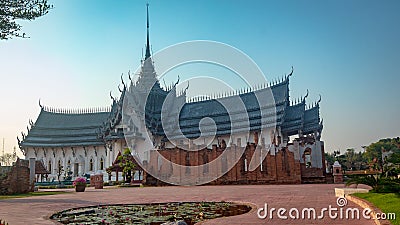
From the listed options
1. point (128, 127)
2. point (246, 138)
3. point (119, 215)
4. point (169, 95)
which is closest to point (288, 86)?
point (246, 138)

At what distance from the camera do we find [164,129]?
1864 inches

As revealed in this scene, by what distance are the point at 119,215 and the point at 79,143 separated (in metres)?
44.5

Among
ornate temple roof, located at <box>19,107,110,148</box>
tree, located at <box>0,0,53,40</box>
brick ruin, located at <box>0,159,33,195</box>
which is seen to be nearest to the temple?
ornate temple roof, located at <box>19,107,110,148</box>

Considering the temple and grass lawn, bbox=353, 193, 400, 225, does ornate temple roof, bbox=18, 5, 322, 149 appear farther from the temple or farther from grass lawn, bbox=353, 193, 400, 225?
grass lawn, bbox=353, 193, 400, 225

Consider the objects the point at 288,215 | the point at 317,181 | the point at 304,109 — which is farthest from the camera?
the point at 304,109

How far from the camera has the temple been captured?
32653 millimetres

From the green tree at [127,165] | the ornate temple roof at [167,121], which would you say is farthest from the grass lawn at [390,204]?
the ornate temple roof at [167,121]

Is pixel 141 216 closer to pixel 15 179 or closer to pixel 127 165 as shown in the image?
pixel 15 179

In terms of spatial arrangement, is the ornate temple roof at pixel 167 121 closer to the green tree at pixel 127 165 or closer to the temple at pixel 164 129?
the temple at pixel 164 129

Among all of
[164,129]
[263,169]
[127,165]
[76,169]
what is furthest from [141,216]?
[76,169]

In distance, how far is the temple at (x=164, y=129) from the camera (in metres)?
32.7

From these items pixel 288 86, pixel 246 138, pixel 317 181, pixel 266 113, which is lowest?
pixel 317 181

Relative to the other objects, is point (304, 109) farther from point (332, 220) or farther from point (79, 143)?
point (332, 220)

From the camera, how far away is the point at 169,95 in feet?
163
